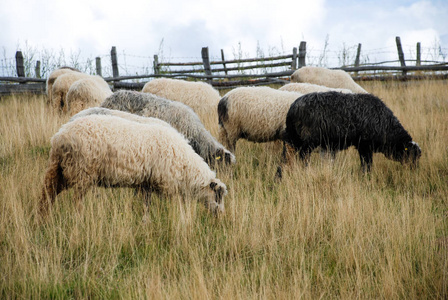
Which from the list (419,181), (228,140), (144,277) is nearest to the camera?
(144,277)

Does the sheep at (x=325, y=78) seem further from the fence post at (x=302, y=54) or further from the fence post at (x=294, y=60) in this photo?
the fence post at (x=294, y=60)

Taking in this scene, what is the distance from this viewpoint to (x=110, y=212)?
393cm

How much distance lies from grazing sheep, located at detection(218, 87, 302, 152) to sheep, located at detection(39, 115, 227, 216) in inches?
93.7

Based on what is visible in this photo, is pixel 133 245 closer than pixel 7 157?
Yes

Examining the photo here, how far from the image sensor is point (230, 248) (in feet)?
10.5

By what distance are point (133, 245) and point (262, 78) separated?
12.7 meters

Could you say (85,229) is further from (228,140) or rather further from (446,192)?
(446,192)

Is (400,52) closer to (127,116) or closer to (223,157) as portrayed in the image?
(223,157)

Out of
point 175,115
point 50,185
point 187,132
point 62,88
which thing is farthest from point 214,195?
point 62,88

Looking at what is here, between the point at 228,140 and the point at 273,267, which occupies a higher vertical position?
the point at 228,140

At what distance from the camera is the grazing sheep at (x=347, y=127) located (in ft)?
18.2

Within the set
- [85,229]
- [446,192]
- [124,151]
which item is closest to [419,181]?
[446,192]

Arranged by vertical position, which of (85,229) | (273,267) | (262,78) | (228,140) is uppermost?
(262,78)

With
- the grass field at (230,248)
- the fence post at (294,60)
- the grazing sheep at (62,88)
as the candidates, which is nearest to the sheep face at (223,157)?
the grass field at (230,248)
